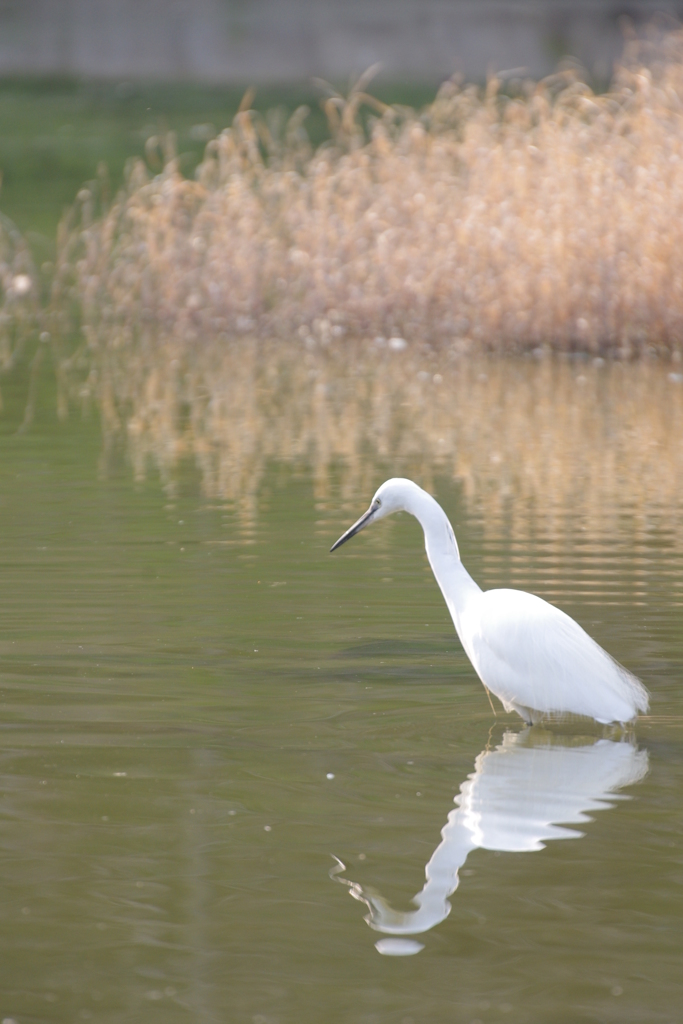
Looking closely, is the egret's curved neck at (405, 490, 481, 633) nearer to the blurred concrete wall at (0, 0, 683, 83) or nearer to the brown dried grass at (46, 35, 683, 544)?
the brown dried grass at (46, 35, 683, 544)

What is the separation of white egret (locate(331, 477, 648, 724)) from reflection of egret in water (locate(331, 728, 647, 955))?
110 mm

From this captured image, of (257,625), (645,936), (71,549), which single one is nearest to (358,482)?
(71,549)

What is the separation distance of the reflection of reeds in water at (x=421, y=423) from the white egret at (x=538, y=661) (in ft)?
9.12

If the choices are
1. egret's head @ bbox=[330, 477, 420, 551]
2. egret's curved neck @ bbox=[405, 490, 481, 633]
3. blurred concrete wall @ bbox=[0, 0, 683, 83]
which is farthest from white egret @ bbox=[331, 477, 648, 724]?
blurred concrete wall @ bbox=[0, 0, 683, 83]

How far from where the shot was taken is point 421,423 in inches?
426

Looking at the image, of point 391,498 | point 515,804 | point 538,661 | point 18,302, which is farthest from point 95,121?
point 515,804

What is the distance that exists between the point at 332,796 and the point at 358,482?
4588mm

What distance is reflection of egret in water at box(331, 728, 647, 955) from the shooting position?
3535 mm

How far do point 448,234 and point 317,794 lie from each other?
947 cm

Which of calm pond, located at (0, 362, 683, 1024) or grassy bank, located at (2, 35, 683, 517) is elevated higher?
grassy bank, located at (2, 35, 683, 517)

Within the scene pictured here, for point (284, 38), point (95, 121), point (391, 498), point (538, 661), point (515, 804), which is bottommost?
point (515, 804)

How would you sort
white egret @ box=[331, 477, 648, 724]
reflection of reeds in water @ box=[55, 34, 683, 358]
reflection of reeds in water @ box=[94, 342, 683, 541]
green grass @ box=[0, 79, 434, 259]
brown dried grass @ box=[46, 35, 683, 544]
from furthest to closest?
green grass @ box=[0, 79, 434, 259], reflection of reeds in water @ box=[55, 34, 683, 358], brown dried grass @ box=[46, 35, 683, 544], reflection of reeds in water @ box=[94, 342, 683, 541], white egret @ box=[331, 477, 648, 724]

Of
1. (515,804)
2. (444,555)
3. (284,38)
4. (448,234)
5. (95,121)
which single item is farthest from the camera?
(284,38)

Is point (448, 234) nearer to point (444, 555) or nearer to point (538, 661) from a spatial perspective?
point (444, 555)
